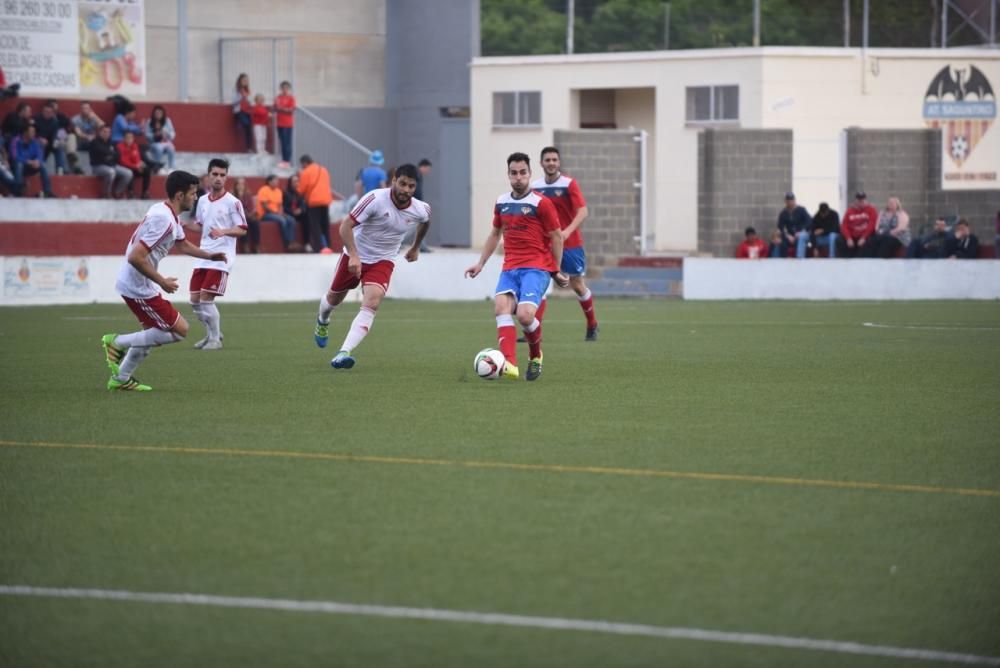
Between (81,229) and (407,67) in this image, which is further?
(407,67)

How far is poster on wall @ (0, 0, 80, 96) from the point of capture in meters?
30.2

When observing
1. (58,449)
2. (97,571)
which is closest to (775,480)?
(97,571)

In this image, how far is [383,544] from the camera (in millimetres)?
7035

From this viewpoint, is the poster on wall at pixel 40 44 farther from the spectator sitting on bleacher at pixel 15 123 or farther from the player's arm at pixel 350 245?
the player's arm at pixel 350 245

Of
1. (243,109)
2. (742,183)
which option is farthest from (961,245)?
(243,109)

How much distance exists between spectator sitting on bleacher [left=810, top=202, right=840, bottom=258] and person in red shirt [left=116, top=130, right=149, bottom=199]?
13122 millimetres

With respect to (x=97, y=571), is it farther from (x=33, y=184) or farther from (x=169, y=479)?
(x=33, y=184)

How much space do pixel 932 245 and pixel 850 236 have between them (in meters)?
1.53

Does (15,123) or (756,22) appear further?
(756,22)

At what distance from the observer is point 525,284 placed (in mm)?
13883

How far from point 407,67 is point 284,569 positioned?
36630 millimetres

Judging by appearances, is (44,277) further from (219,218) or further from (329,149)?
(329,149)

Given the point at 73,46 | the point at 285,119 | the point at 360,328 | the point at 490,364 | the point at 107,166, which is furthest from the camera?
the point at 285,119

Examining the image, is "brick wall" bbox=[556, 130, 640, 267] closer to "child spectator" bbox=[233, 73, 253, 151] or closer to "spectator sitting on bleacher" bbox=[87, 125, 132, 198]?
"child spectator" bbox=[233, 73, 253, 151]
